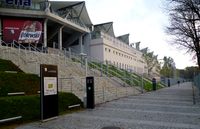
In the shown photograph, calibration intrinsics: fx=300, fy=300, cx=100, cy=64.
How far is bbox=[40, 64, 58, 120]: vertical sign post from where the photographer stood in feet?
40.7

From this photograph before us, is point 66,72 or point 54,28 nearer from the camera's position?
point 66,72

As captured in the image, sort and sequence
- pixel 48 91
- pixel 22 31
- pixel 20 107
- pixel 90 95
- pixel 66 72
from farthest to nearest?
pixel 22 31
pixel 66 72
pixel 90 95
pixel 48 91
pixel 20 107

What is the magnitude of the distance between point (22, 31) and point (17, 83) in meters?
32.2

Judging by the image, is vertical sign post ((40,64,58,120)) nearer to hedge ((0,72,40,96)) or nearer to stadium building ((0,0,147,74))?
hedge ((0,72,40,96))

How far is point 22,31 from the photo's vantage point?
155 feet

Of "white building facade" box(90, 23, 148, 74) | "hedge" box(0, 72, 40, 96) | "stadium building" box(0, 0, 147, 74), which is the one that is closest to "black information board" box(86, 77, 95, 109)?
"hedge" box(0, 72, 40, 96)

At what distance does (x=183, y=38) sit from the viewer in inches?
1353

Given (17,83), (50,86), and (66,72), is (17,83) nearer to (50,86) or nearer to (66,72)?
(50,86)

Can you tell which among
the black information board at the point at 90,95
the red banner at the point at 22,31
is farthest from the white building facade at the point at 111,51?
the black information board at the point at 90,95

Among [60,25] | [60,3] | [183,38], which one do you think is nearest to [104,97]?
[183,38]

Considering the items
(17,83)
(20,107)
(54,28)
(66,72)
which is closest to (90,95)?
(17,83)

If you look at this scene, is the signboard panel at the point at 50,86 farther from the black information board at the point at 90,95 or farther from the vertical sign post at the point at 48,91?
the black information board at the point at 90,95

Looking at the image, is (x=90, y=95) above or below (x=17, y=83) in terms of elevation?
below

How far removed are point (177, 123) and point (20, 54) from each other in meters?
16.5
